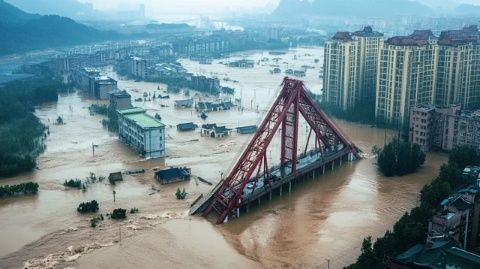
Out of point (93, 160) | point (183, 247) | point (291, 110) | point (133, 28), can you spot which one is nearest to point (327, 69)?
point (291, 110)

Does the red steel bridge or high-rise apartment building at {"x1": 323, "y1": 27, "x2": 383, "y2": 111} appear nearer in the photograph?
the red steel bridge

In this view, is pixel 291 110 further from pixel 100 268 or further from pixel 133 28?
pixel 133 28

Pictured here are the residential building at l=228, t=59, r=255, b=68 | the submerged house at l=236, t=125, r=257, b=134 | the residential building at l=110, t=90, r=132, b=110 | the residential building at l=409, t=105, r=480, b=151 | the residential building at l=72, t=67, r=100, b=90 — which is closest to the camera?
the residential building at l=409, t=105, r=480, b=151

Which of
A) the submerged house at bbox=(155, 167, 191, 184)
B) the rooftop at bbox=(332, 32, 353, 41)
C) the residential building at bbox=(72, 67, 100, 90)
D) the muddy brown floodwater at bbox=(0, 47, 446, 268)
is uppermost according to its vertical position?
the rooftop at bbox=(332, 32, 353, 41)

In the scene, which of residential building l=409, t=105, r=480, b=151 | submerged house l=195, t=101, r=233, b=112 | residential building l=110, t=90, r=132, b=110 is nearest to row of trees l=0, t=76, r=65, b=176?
residential building l=110, t=90, r=132, b=110

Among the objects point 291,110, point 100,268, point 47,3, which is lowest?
point 100,268

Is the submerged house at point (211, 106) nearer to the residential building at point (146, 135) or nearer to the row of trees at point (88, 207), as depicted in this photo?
the residential building at point (146, 135)

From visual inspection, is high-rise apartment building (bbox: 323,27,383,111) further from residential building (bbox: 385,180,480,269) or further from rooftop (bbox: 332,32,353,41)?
residential building (bbox: 385,180,480,269)

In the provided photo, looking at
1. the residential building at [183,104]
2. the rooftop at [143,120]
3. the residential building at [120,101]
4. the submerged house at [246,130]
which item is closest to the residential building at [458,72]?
the submerged house at [246,130]
